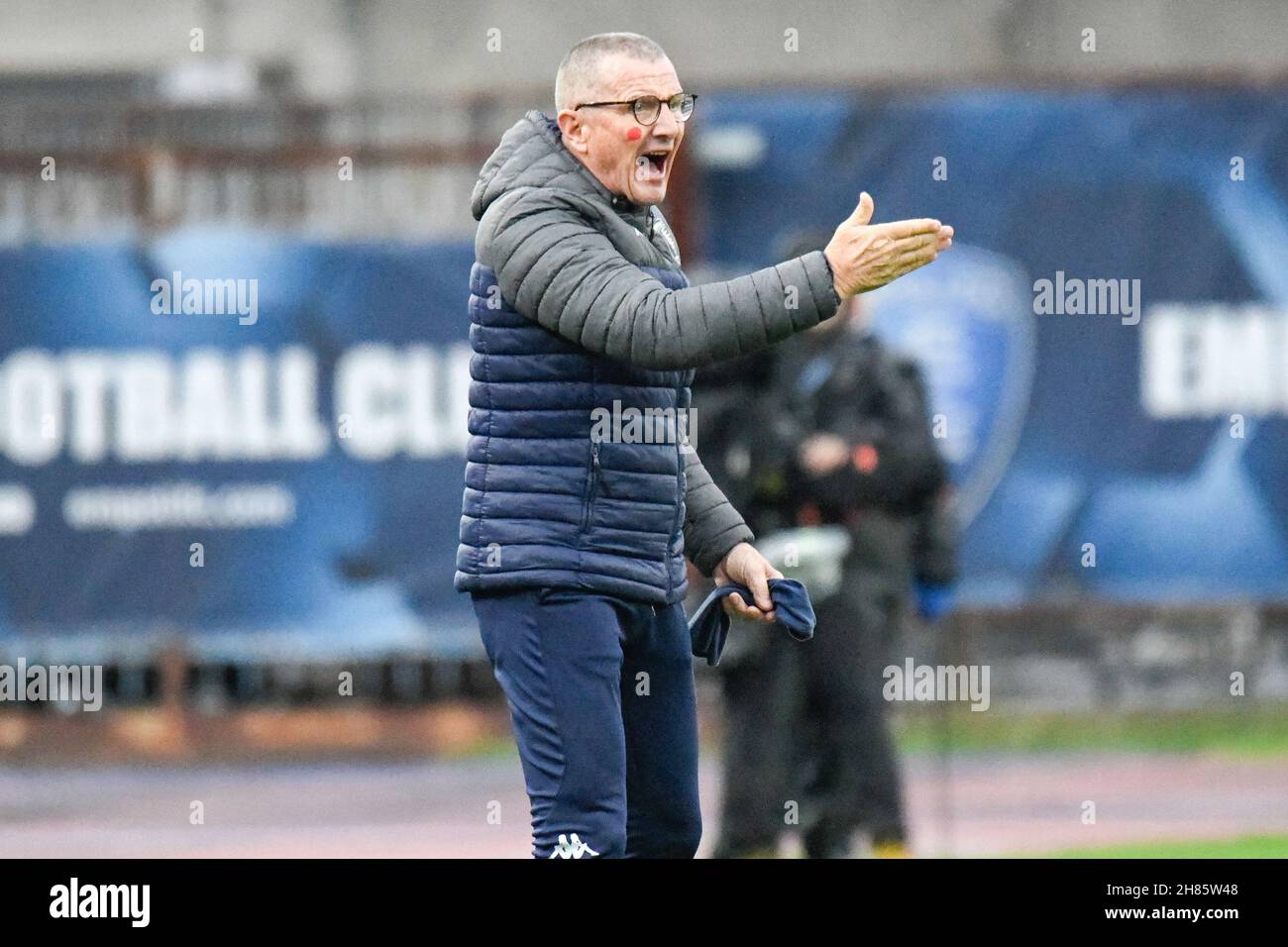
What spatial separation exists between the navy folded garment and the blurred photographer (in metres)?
2.84

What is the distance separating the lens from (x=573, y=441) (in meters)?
5.32

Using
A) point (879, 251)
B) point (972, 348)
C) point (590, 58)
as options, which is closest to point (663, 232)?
point (590, 58)

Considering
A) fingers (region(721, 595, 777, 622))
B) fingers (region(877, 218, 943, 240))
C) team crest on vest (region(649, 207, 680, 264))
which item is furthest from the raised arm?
fingers (region(721, 595, 777, 622))

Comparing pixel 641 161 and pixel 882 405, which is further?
pixel 882 405

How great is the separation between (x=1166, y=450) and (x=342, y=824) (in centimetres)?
482

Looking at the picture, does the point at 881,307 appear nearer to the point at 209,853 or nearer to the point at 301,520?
the point at 301,520

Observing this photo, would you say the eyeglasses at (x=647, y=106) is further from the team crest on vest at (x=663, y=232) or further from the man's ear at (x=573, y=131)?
the team crest on vest at (x=663, y=232)

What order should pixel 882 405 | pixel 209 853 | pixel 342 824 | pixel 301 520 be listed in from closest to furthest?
1. pixel 882 405
2. pixel 209 853
3. pixel 342 824
4. pixel 301 520

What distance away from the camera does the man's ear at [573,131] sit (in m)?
5.39

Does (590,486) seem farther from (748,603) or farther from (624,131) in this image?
(624,131)

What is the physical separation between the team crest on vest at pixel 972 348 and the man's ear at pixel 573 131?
24.2ft

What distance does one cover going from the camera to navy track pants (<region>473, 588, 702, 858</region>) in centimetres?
528

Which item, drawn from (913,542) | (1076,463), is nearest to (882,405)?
(913,542)

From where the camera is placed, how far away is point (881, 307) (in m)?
12.6
